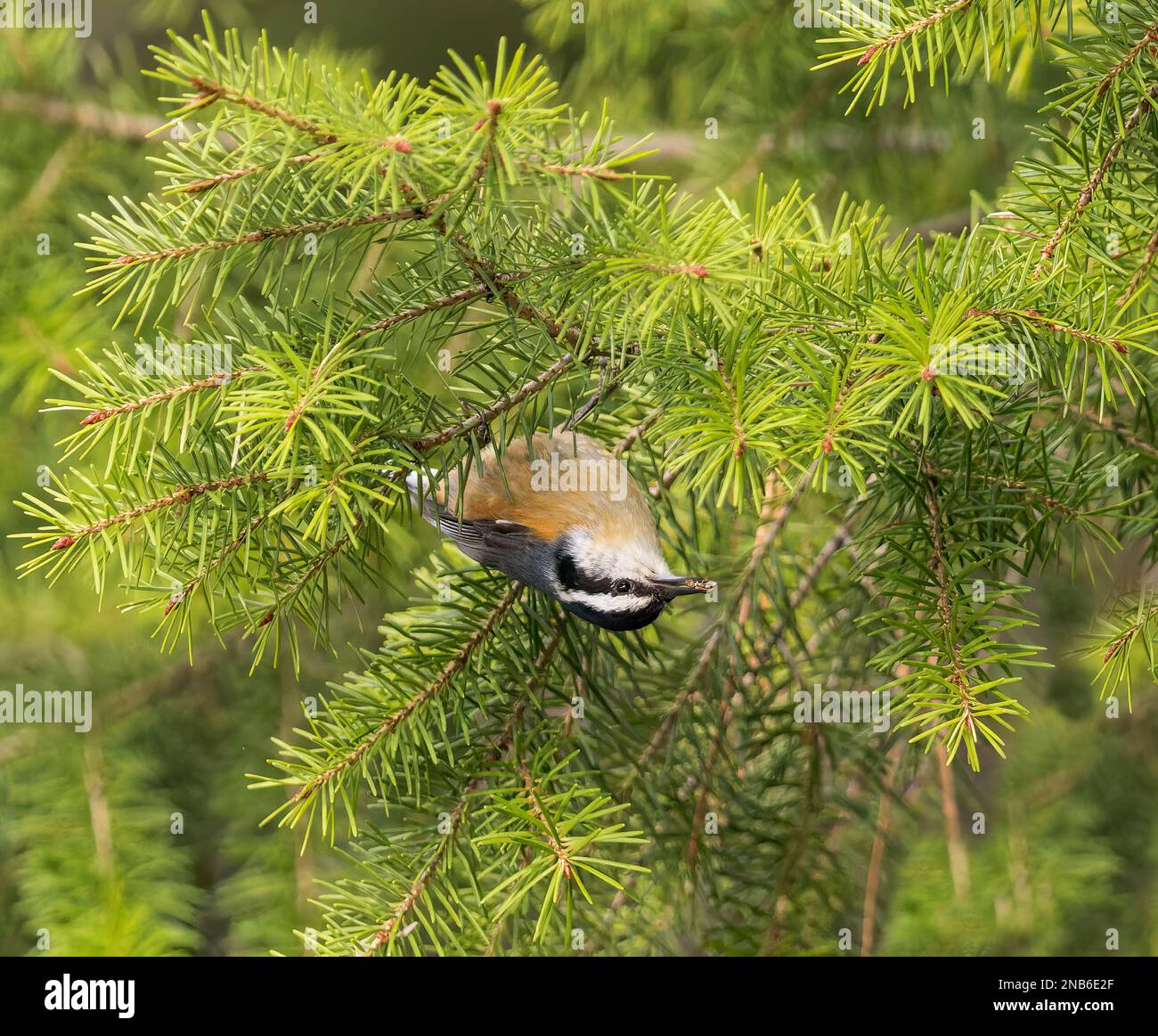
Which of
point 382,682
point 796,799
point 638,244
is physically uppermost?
point 638,244

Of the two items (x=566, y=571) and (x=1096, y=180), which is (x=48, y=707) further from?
(x=1096, y=180)

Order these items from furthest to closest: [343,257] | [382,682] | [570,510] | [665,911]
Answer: [665,911]
[570,510]
[382,682]
[343,257]

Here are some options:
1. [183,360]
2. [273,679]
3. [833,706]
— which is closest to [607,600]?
[833,706]

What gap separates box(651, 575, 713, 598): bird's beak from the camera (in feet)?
4.02

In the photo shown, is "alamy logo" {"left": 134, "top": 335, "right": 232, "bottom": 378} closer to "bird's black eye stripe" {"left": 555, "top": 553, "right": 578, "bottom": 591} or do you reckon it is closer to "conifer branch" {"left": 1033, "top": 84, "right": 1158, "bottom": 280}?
"bird's black eye stripe" {"left": 555, "top": 553, "right": 578, "bottom": 591}

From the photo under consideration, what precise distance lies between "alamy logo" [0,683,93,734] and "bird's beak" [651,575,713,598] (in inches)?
52.1

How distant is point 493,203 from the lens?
90 cm

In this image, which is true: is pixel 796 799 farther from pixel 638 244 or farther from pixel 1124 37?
pixel 1124 37

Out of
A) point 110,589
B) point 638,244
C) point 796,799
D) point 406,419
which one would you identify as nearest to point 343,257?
point 406,419

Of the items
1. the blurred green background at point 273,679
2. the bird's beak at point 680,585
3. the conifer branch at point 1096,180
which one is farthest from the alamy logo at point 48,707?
the conifer branch at point 1096,180

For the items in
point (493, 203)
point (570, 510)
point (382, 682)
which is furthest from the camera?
point (570, 510)

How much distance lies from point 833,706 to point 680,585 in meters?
0.34

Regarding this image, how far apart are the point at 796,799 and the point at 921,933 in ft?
2.02

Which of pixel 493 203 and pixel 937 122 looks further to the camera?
pixel 937 122
